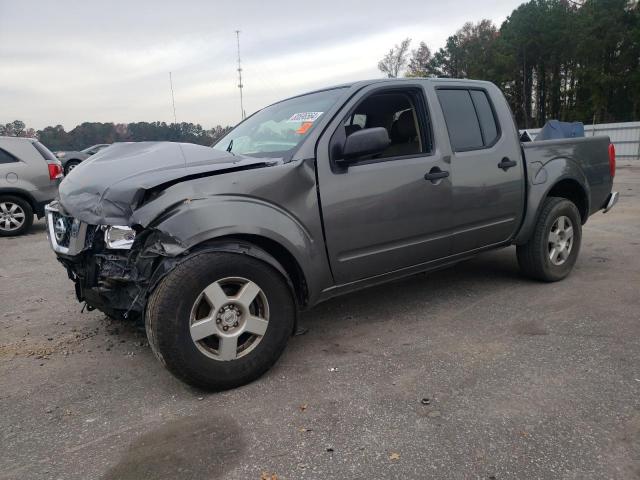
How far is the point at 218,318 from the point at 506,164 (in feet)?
8.79

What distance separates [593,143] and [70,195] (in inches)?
180

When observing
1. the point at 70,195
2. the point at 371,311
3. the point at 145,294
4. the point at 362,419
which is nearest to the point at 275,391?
the point at 362,419

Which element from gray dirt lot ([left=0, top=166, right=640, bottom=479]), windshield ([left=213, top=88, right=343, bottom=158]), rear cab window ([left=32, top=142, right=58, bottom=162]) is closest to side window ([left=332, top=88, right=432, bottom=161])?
windshield ([left=213, top=88, right=343, bottom=158])

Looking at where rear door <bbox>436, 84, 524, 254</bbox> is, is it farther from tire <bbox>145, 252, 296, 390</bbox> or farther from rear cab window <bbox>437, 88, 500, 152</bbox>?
tire <bbox>145, 252, 296, 390</bbox>

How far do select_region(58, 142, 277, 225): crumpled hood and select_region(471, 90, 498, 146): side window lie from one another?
1.96m

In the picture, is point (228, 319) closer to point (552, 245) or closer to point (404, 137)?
point (404, 137)

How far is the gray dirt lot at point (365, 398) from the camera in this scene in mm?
2080

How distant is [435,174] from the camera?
3.48 meters

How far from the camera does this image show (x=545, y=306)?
3848mm

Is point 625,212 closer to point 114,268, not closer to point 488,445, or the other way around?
point 488,445

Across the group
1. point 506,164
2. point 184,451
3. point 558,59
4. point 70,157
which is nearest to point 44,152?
point 506,164

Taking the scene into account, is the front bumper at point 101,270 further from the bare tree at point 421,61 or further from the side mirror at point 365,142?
the bare tree at point 421,61

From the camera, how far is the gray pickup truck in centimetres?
254

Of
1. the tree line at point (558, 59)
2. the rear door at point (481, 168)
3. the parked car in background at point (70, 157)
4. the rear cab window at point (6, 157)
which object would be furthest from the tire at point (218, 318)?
the tree line at point (558, 59)
